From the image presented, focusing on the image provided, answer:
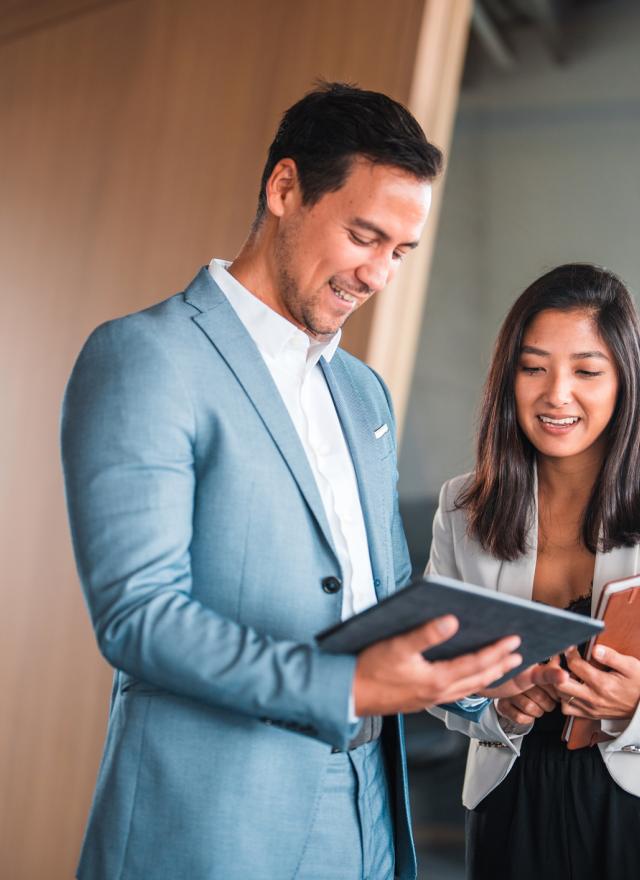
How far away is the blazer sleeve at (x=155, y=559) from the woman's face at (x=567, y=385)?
81 cm

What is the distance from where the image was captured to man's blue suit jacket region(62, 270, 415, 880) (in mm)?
1262

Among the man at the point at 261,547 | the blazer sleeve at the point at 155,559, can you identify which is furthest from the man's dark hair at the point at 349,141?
the blazer sleeve at the point at 155,559

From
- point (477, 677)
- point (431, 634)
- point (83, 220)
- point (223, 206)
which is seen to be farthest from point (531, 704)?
point (83, 220)

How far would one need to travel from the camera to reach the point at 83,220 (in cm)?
409

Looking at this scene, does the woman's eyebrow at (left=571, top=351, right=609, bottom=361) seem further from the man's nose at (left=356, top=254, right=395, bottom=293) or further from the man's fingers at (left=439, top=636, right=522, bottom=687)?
the man's fingers at (left=439, top=636, right=522, bottom=687)

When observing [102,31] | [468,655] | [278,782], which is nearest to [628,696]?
[468,655]

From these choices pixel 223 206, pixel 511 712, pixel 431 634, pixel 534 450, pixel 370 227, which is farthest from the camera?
pixel 223 206

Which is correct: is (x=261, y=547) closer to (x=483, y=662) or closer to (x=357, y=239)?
(x=483, y=662)

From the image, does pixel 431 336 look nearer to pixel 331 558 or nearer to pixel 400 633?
pixel 331 558

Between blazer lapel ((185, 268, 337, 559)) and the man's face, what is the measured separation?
0.46 feet

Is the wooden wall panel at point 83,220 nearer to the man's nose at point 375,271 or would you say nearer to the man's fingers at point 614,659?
the man's nose at point 375,271

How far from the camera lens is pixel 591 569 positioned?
6.21 ft

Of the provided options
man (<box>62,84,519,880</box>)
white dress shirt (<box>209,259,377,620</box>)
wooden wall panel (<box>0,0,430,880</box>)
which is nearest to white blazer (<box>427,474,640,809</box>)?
man (<box>62,84,519,880</box>)

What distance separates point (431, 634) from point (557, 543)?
82 centimetres
